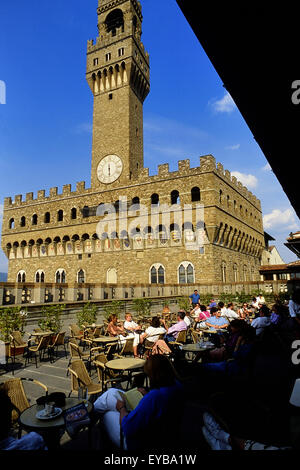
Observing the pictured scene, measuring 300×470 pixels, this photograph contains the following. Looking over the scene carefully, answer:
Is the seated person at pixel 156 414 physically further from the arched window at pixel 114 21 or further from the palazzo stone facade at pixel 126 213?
the arched window at pixel 114 21

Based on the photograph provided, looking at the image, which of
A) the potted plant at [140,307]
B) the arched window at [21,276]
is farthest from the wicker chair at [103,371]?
the arched window at [21,276]

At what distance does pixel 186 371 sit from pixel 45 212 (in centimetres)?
2632

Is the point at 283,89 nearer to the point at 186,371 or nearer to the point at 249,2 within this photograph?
the point at 249,2

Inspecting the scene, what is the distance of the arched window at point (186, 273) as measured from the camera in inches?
829

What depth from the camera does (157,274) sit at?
72.9 ft

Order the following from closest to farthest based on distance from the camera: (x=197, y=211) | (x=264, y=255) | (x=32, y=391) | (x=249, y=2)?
1. (x=249, y=2)
2. (x=32, y=391)
3. (x=197, y=211)
4. (x=264, y=255)

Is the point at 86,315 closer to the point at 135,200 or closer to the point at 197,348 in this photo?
the point at 197,348

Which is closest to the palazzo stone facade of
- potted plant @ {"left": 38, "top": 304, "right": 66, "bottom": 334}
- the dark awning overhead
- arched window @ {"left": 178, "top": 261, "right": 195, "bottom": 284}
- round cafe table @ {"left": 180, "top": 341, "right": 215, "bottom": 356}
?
arched window @ {"left": 178, "top": 261, "right": 195, "bottom": 284}

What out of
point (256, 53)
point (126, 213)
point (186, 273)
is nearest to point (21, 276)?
point (126, 213)

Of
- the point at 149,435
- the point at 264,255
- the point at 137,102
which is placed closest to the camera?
the point at 149,435

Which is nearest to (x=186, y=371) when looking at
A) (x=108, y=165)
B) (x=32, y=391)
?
(x=32, y=391)

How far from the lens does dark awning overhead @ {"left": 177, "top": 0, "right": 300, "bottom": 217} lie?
1916 millimetres

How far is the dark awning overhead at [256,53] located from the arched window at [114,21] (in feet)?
103

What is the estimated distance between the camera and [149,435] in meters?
2.26
